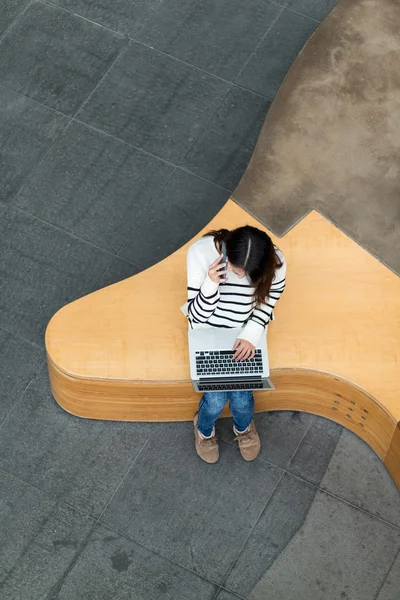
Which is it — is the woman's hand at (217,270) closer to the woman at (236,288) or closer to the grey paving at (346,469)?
the woman at (236,288)

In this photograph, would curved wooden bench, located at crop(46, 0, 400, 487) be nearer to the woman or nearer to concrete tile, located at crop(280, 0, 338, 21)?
the woman

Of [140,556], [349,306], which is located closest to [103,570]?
[140,556]

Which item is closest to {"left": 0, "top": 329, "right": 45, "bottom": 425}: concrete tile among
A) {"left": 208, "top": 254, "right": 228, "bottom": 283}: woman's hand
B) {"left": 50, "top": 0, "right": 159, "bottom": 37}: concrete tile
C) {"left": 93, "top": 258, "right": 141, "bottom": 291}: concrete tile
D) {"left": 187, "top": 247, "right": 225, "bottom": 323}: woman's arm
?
{"left": 93, "top": 258, "right": 141, "bottom": 291}: concrete tile

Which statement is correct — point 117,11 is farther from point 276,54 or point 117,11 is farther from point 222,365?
point 222,365

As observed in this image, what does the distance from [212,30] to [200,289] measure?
2.41m

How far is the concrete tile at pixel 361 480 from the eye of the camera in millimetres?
4254

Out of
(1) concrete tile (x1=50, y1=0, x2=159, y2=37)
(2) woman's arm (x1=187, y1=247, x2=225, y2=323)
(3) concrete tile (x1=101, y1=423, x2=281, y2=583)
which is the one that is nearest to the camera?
(2) woman's arm (x1=187, y1=247, x2=225, y2=323)

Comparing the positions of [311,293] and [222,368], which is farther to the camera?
[311,293]

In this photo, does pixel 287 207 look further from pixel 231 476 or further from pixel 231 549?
pixel 231 549

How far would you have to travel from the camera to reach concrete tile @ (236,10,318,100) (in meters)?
5.34

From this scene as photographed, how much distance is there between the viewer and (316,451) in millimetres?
4379

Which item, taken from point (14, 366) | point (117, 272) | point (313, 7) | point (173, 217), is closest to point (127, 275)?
point (117, 272)

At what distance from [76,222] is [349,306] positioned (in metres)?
1.70

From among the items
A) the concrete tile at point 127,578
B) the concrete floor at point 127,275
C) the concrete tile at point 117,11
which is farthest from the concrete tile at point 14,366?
the concrete tile at point 117,11
